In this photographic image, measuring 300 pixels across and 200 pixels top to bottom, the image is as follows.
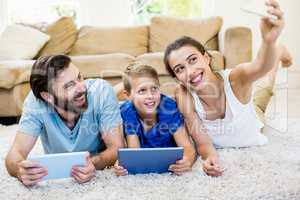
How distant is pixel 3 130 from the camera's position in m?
2.64

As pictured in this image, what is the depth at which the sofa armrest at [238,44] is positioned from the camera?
9.52 ft

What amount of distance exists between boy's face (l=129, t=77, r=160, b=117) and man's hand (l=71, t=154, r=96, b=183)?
33 cm

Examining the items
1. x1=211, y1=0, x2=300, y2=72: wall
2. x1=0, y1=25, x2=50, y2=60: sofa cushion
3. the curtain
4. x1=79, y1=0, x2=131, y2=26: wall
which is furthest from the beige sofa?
the curtain

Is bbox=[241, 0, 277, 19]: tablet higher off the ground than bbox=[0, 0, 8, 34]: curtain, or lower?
higher

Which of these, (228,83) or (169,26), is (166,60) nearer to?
(228,83)

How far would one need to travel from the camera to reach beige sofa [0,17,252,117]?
2.93 metres

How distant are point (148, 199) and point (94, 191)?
0.20 m

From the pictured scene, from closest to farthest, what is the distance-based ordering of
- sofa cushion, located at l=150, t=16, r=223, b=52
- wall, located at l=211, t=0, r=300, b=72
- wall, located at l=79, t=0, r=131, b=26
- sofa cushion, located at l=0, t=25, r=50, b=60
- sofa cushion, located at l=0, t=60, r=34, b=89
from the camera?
sofa cushion, located at l=0, t=60, r=34, b=89 → sofa cushion, located at l=0, t=25, r=50, b=60 → sofa cushion, located at l=150, t=16, r=223, b=52 → wall, located at l=211, t=0, r=300, b=72 → wall, located at l=79, t=0, r=131, b=26

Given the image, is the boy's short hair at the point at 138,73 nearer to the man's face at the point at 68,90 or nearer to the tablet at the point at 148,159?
the man's face at the point at 68,90

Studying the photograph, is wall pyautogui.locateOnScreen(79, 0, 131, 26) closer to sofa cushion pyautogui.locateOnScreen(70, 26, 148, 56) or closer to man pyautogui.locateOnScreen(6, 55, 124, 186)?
sofa cushion pyautogui.locateOnScreen(70, 26, 148, 56)

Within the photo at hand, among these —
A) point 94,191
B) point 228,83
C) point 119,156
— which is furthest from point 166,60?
point 94,191

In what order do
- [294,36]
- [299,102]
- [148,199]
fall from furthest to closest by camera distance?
[294,36], [299,102], [148,199]

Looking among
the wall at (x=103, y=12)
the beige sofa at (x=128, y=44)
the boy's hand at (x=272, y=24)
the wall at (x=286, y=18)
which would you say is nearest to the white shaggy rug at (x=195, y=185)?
the boy's hand at (x=272, y=24)

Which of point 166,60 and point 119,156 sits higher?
point 166,60
